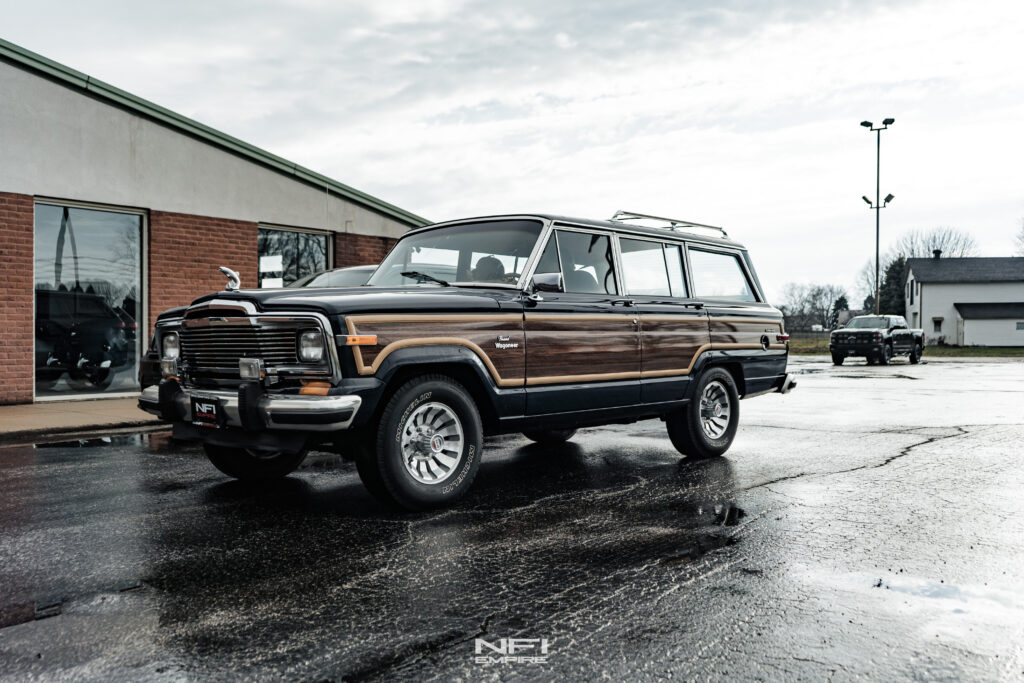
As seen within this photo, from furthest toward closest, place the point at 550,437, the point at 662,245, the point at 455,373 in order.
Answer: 1. the point at 550,437
2. the point at 662,245
3. the point at 455,373

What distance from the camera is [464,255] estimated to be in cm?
664

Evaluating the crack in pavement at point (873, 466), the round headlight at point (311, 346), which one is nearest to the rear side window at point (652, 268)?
the crack in pavement at point (873, 466)

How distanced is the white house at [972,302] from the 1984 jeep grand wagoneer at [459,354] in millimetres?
62762

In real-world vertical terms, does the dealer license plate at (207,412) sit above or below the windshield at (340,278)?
below

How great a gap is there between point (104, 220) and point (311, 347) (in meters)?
10.2

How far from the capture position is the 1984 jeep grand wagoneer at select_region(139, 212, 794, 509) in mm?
5074

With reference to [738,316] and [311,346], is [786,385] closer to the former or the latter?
[738,316]

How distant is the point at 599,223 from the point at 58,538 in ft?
14.8

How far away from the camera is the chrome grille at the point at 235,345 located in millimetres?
5145

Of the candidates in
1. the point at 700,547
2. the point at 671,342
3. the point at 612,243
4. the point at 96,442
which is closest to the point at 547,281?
the point at 612,243

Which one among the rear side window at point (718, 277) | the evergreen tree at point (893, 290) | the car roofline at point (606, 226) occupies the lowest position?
the rear side window at point (718, 277)

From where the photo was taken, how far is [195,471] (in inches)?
280

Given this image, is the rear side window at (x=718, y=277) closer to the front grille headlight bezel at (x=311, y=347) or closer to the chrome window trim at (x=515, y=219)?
the chrome window trim at (x=515, y=219)

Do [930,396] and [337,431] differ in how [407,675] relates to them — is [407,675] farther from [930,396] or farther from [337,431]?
[930,396]
